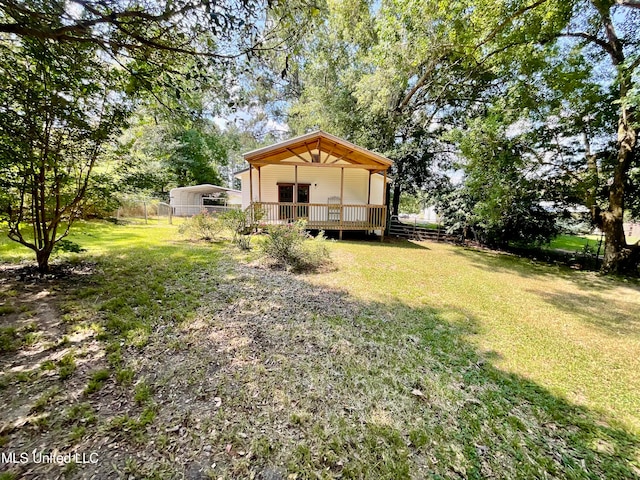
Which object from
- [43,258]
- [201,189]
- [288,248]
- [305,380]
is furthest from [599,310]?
[201,189]

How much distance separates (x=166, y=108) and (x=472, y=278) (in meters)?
7.58

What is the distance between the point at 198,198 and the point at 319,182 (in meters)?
15.6

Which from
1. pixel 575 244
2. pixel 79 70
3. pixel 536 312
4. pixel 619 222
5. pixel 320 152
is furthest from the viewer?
pixel 575 244

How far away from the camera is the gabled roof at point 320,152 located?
1059 centimetres

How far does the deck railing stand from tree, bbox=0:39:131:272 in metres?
6.49

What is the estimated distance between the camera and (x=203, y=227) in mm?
9258

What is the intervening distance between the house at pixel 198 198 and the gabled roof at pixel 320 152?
11103mm

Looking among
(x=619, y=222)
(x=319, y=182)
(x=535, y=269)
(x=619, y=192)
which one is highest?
(x=319, y=182)

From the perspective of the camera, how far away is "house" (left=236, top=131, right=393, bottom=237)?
10938mm

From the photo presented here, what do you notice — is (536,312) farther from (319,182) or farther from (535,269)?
(319,182)

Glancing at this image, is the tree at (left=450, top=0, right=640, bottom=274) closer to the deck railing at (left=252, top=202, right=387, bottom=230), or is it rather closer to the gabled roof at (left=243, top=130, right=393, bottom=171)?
the gabled roof at (left=243, top=130, right=393, bottom=171)

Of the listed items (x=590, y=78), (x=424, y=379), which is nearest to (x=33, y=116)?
(x=424, y=379)

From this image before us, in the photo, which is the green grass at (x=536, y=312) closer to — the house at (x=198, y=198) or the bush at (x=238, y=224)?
the bush at (x=238, y=224)

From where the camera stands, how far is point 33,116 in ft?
10.6
